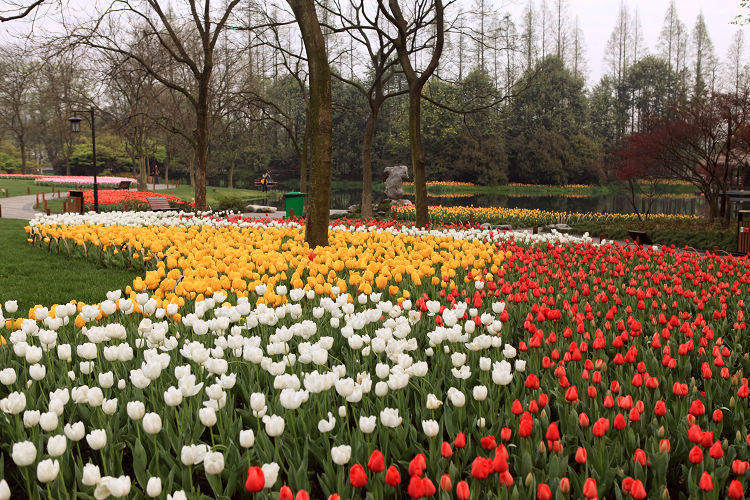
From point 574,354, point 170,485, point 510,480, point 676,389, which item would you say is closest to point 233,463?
point 170,485

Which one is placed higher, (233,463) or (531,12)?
(531,12)

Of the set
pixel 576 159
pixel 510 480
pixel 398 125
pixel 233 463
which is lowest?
pixel 233 463

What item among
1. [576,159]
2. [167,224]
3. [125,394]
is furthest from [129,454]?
[576,159]

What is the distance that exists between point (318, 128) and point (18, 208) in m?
22.9

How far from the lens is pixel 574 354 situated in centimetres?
314

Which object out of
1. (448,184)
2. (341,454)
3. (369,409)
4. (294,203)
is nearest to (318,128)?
(369,409)

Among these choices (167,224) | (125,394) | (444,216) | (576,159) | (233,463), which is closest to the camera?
(233,463)

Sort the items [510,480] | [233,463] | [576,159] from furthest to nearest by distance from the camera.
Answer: [576,159] → [233,463] → [510,480]

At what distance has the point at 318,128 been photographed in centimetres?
850

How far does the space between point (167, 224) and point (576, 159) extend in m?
46.0

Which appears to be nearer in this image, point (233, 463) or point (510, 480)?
point (510, 480)

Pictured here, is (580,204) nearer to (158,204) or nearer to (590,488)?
(158,204)

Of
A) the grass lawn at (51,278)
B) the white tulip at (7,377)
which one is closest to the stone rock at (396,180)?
the grass lawn at (51,278)

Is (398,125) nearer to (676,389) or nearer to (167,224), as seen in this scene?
(167,224)
